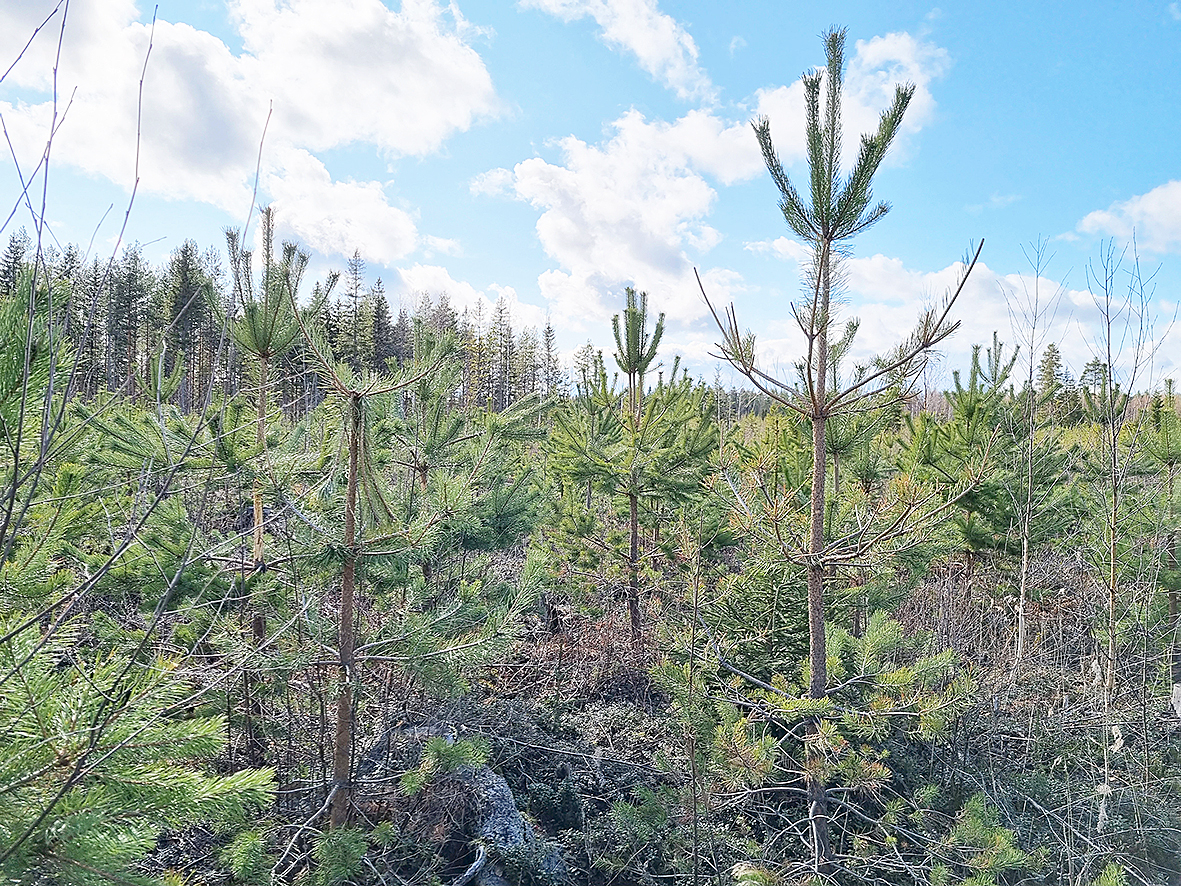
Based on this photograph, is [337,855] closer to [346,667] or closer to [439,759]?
[439,759]

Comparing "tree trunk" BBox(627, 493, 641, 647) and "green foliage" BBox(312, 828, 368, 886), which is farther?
"tree trunk" BBox(627, 493, 641, 647)

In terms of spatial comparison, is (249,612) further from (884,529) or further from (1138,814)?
(1138,814)

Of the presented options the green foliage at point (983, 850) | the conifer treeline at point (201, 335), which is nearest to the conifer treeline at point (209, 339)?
the conifer treeline at point (201, 335)

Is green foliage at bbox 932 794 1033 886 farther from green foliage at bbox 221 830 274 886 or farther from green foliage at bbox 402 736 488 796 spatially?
green foliage at bbox 221 830 274 886

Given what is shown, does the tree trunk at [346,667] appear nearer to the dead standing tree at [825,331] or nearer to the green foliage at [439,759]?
the green foliage at [439,759]

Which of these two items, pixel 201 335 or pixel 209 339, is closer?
pixel 201 335

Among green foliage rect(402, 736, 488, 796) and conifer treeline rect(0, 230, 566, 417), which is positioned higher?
conifer treeline rect(0, 230, 566, 417)

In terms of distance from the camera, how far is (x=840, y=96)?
10.00ft

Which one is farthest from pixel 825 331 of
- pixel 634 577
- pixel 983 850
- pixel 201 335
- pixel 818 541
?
pixel 201 335

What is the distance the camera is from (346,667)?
3188mm

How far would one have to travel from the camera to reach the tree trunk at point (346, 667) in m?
3.15

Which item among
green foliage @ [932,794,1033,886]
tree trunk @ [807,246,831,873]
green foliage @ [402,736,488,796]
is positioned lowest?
green foliage @ [932,794,1033,886]

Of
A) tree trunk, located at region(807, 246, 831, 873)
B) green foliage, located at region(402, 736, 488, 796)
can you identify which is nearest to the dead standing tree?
tree trunk, located at region(807, 246, 831, 873)

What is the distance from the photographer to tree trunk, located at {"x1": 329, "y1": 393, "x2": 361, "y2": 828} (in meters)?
3.15
